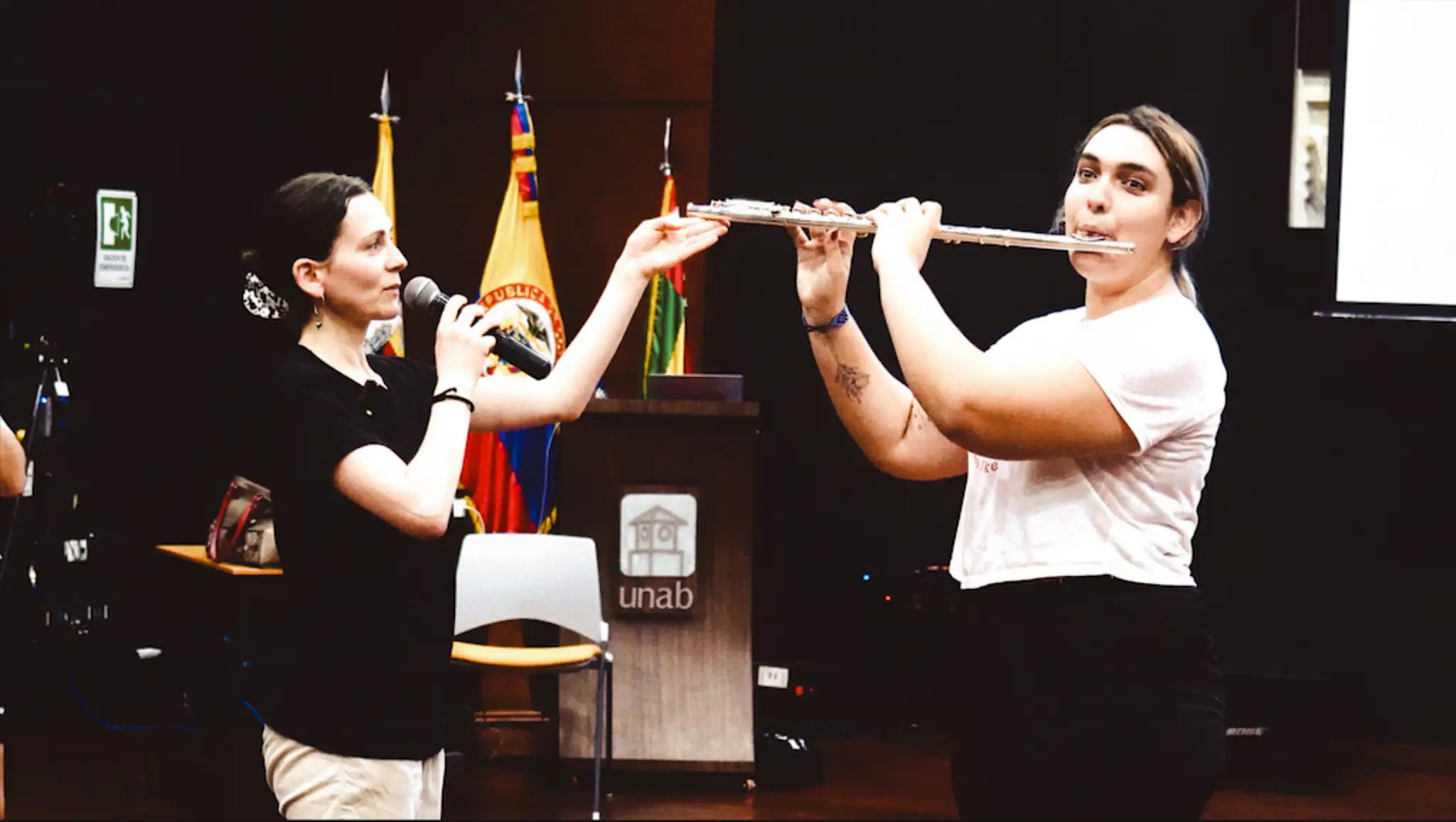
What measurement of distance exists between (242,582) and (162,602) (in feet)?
6.09

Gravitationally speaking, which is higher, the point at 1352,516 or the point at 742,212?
the point at 742,212

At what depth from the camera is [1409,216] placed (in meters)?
4.66

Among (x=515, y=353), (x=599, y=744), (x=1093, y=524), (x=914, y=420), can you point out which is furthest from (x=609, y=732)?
(x=1093, y=524)

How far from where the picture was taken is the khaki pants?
1898 mm

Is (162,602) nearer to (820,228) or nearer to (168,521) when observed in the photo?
(168,521)

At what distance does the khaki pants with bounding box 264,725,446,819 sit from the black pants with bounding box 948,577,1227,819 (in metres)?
0.78

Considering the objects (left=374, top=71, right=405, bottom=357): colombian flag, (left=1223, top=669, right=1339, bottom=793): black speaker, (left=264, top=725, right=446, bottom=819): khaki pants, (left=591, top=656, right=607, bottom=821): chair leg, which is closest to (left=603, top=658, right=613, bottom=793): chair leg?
(left=591, top=656, right=607, bottom=821): chair leg

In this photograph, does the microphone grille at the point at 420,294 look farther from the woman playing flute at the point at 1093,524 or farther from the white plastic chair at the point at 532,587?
the white plastic chair at the point at 532,587

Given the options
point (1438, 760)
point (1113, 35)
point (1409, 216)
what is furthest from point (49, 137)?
point (1438, 760)

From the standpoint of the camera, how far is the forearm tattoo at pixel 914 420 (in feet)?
7.39

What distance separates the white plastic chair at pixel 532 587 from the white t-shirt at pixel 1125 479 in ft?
8.50

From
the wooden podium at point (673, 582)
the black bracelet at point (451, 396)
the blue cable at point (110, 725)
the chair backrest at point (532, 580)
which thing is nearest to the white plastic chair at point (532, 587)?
the chair backrest at point (532, 580)

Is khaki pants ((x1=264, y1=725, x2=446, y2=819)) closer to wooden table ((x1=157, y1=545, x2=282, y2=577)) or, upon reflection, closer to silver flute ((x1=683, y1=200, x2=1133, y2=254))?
silver flute ((x1=683, y1=200, x2=1133, y2=254))

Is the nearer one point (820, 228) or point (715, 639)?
point (820, 228)
